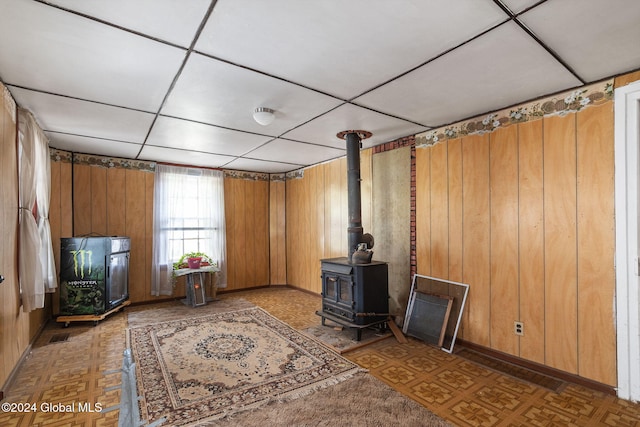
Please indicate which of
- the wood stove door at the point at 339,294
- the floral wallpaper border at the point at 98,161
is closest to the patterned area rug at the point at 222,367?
the wood stove door at the point at 339,294

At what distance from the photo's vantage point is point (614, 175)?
7.59ft

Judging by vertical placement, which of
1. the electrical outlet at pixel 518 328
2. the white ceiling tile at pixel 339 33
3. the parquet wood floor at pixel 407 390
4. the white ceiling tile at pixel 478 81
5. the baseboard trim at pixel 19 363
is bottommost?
the parquet wood floor at pixel 407 390

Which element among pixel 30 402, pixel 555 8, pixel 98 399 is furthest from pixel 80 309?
pixel 555 8

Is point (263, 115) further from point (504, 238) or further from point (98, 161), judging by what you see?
point (98, 161)

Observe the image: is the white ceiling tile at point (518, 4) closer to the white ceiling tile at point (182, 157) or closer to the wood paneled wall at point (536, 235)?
the wood paneled wall at point (536, 235)

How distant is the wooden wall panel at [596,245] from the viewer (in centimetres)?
234

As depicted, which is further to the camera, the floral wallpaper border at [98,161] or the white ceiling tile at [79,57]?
the floral wallpaper border at [98,161]

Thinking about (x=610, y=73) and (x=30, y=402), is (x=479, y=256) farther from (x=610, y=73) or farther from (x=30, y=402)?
(x=30, y=402)

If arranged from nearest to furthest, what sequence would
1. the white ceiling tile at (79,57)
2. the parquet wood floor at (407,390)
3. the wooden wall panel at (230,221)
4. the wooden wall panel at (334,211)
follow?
the white ceiling tile at (79,57) < the parquet wood floor at (407,390) < the wooden wall panel at (334,211) < the wooden wall panel at (230,221)

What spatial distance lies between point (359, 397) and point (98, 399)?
194 centimetres

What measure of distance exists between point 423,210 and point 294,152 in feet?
6.85

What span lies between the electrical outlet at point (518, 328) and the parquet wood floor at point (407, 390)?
44 centimetres

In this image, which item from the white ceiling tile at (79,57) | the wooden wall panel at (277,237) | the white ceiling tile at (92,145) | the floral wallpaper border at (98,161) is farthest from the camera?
the wooden wall panel at (277,237)

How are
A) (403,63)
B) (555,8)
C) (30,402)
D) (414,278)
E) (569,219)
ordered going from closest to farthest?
(555,8) → (403,63) → (30,402) → (569,219) → (414,278)
